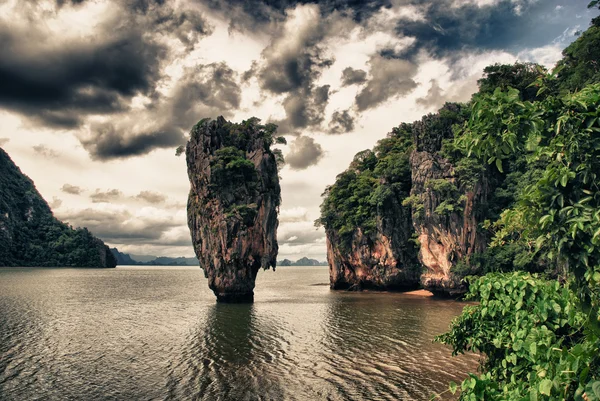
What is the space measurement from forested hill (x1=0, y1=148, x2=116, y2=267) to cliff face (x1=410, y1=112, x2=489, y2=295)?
449 feet

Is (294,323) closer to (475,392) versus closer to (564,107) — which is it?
(475,392)

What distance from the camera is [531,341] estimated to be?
4043mm

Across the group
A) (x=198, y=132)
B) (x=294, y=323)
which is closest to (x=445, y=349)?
(x=294, y=323)

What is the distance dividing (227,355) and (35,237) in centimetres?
14908

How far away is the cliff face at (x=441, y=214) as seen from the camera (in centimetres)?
3597

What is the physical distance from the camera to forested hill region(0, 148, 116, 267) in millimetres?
118625

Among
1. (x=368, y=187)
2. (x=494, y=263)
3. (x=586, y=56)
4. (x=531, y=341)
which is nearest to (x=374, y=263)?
(x=368, y=187)

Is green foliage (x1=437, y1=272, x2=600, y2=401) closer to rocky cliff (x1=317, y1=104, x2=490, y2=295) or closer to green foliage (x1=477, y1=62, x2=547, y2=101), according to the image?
rocky cliff (x1=317, y1=104, x2=490, y2=295)

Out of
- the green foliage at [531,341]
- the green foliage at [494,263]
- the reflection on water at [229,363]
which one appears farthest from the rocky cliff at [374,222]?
Result: the green foliage at [531,341]

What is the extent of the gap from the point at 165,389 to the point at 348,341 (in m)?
11.1

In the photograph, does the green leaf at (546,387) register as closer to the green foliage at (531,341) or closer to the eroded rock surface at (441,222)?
the green foliage at (531,341)

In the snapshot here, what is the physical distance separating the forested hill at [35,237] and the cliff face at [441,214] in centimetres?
13692

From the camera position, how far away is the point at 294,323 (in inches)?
1053

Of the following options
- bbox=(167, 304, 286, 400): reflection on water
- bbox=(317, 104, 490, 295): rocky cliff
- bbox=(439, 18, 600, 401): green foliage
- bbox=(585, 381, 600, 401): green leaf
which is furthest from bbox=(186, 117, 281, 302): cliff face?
bbox=(585, 381, 600, 401): green leaf
